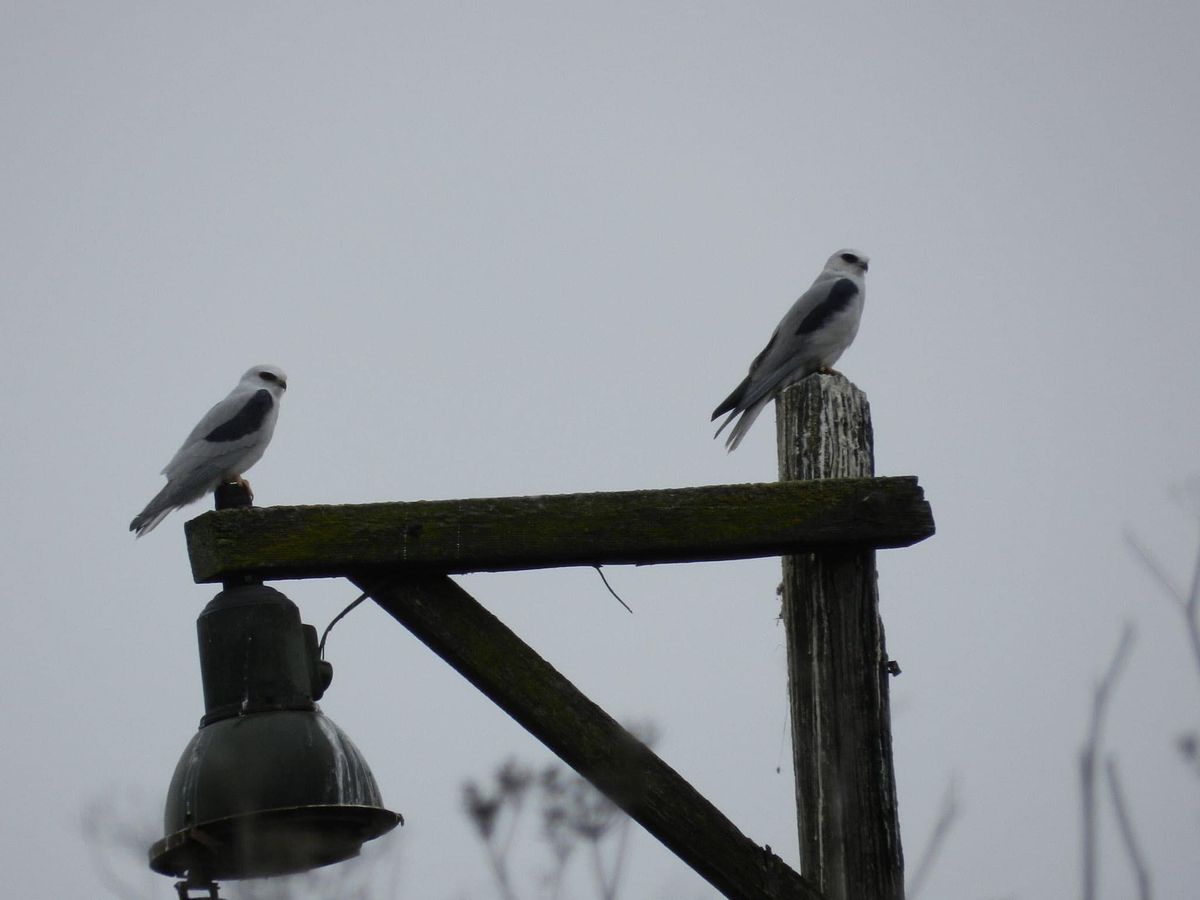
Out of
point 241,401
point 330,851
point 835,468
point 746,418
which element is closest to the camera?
point 330,851

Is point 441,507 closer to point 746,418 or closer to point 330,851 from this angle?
point 330,851

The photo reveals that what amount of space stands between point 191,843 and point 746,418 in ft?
12.9

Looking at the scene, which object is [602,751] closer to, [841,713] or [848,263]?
[841,713]

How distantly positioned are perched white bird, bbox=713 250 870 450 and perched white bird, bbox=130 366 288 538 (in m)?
2.29

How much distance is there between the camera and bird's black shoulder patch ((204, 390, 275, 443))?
23.5ft

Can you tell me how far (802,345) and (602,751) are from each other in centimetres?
463

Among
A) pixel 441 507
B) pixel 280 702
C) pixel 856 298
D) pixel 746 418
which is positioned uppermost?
pixel 856 298

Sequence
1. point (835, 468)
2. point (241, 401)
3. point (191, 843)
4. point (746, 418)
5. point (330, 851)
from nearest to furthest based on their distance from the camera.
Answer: point (191, 843), point (330, 851), point (835, 468), point (746, 418), point (241, 401)

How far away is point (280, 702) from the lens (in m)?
2.80

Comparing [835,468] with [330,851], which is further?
[835,468]

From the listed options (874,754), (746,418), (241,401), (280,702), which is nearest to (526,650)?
(280,702)

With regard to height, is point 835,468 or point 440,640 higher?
point 835,468

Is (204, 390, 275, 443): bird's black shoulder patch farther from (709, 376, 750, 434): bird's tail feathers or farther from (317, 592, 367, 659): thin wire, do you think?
(317, 592, 367, 659): thin wire

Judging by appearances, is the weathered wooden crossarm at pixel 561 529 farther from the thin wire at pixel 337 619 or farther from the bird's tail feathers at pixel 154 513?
the bird's tail feathers at pixel 154 513
